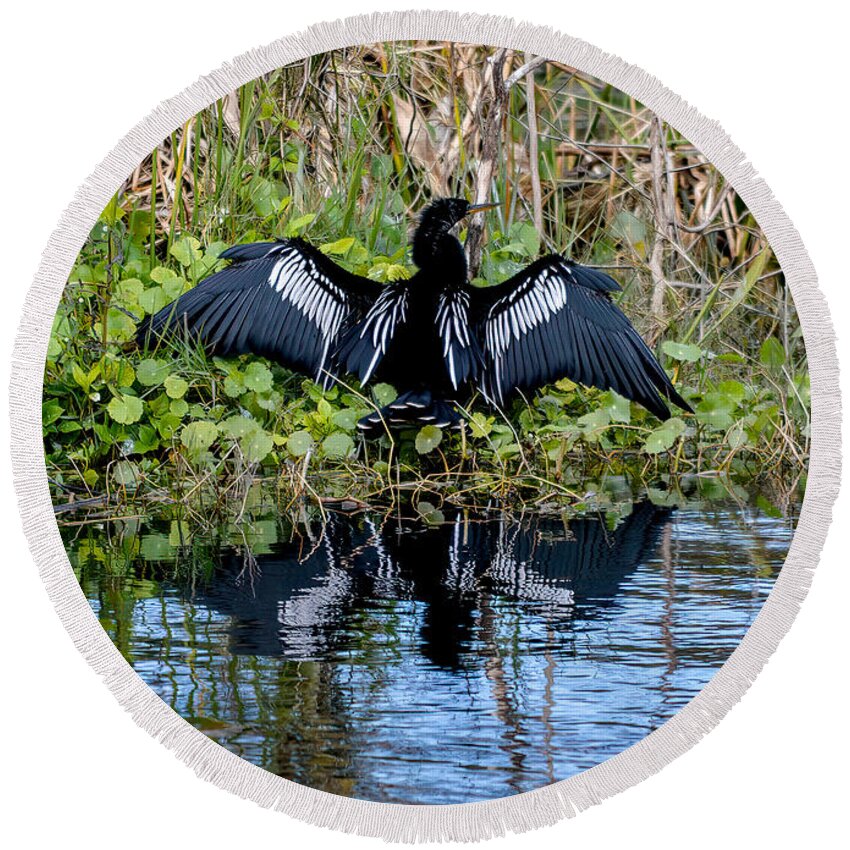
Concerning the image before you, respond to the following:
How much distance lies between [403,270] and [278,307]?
1.52 feet

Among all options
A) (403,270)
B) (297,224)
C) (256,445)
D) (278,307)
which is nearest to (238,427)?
(256,445)

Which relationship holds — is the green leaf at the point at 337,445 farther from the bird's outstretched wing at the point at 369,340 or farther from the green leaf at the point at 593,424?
the green leaf at the point at 593,424

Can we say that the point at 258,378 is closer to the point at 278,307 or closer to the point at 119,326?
the point at 278,307

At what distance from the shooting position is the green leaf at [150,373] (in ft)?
11.6

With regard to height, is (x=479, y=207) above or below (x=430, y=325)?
above

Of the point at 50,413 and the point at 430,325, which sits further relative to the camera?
the point at 430,325

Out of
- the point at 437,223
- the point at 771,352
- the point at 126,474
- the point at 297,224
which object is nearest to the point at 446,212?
the point at 437,223

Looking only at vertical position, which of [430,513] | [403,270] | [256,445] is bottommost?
[430,513]

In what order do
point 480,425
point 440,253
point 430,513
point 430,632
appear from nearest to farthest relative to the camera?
1. point 430,632
2. point 430,513
3. point 480,425
4. point 440,253

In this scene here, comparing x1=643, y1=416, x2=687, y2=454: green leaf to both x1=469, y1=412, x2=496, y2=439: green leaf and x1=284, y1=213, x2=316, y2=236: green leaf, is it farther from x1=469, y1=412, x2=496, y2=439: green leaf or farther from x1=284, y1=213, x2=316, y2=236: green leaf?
x1=284, y1=213, x2=316, y2=236: green leaf

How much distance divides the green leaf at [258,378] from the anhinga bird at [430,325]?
4 centimetres

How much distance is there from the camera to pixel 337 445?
355cm

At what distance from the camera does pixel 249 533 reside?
317 cm

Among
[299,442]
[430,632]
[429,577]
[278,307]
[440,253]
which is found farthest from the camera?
[440,253]
